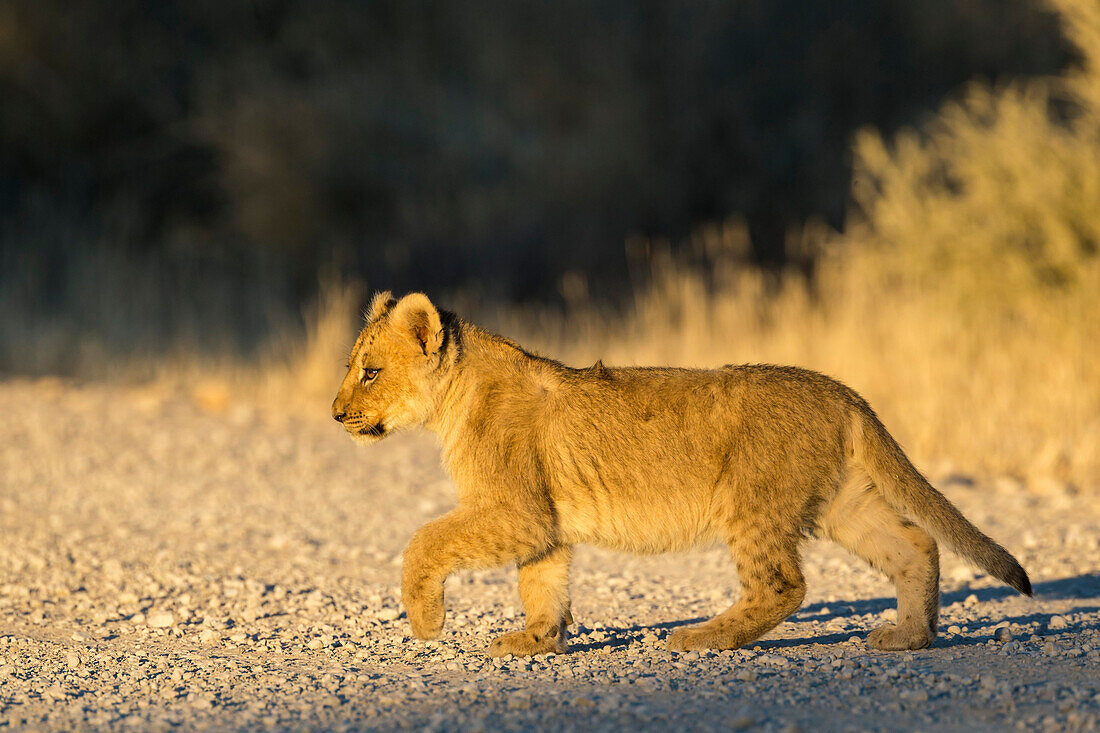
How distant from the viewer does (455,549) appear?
5.23 m

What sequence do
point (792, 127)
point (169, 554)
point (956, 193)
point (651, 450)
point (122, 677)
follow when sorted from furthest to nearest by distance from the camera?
point (792, 127), point (956, 193), point (169, 554), point (651, 450), point (122, 677)

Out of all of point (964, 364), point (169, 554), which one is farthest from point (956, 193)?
point (169, 554)

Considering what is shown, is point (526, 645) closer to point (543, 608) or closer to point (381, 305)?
point (543, 608)

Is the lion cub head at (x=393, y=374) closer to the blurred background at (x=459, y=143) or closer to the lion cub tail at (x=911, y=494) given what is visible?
the lion cub tail at (x=911, y=494)

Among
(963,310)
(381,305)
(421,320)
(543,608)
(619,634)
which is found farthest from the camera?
(963,310)

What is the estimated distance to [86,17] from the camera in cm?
2402

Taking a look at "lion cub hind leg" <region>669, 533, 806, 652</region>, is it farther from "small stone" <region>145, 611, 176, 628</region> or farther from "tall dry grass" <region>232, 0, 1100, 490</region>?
"tall dry grass" <region>232, 0, 1100, 490</region>

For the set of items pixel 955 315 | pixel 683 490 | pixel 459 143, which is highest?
pixel 459 143

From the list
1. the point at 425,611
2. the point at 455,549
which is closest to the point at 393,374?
the point at 455,549

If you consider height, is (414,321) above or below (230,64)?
below

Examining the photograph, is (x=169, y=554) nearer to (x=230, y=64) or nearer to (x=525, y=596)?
(x=525, y=596)

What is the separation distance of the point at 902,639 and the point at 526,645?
1511mm

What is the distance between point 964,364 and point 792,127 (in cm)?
1225

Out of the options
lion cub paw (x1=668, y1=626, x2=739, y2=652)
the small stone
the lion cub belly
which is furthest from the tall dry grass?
the small stone
